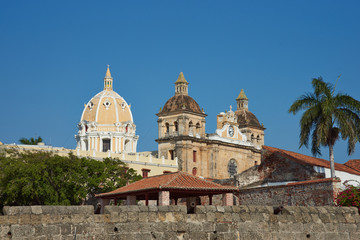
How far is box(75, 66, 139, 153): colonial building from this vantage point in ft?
230

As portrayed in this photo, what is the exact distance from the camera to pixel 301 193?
2269 centimetres

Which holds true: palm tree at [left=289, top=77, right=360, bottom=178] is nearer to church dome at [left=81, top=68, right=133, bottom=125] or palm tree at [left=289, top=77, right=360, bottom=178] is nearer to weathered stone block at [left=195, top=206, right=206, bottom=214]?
weathered stone block at [left=195, top=206, right=206, bottom=214]

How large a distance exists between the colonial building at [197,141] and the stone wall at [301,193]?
3588 centimetres

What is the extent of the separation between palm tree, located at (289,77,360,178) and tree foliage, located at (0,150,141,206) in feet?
55.8

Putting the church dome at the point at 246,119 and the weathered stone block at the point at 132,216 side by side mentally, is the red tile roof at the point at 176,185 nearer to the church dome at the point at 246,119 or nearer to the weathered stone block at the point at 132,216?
the weathered stone block at the point at 132,216

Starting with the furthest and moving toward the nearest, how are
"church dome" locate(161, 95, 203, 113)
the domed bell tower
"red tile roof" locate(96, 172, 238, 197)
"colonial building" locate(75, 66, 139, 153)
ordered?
"colonial building" locate(75, 66, 139, 153) → "church dome" locate(161, 95, 203, 113) → the domed bell tower → "red tile roof" locate(96, 172, 238, 197)

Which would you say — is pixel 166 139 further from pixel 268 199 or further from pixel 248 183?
pixel 268 199

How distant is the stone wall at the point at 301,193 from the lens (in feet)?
71.6

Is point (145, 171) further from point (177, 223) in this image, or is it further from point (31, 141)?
point (177, 223)

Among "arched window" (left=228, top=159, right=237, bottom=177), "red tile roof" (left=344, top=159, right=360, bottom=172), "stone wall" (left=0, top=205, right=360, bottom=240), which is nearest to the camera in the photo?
"stone wall" (left=0, top=205, right=360, bottom=240)

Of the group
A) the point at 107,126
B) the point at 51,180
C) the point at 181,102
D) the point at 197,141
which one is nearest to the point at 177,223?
the point at 51,180

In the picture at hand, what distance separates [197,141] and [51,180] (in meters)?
27.2

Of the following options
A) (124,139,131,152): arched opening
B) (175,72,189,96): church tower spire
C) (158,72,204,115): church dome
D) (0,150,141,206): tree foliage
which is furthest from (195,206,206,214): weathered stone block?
(124,139,131,152): arched opening

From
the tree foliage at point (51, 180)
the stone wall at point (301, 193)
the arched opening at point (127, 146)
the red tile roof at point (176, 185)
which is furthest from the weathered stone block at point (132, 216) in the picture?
the arched opening at point (127, 146)
